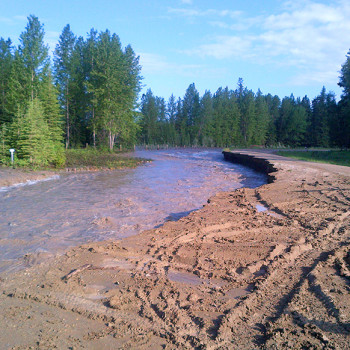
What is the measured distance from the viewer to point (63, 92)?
37.7 metres

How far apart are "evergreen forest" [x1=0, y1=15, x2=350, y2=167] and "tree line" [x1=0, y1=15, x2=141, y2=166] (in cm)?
6

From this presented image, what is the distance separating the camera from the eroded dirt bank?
11.3ft

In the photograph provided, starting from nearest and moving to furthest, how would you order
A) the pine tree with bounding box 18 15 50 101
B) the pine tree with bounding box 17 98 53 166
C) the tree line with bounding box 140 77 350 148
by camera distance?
the pine tree with bounding box 17 98 53 166, the pine tree with bounding box 18 15 50 101, the tree line with bounding box 140 77 350 148

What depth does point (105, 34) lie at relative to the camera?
36938mm

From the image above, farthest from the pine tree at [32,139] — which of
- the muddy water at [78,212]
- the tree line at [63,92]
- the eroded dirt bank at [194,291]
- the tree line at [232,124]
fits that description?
the tree line at [232,124]

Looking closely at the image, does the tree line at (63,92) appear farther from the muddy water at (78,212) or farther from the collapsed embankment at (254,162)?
the collapsed embankment at (254,162)

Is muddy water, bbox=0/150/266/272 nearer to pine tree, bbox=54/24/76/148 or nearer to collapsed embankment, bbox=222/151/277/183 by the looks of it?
collapsed embankment, bbox=222/151/277/183

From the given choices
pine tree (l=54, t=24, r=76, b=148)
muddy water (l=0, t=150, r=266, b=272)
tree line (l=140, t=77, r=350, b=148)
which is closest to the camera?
muddy water (l=0, t=150, r=266, b=272)

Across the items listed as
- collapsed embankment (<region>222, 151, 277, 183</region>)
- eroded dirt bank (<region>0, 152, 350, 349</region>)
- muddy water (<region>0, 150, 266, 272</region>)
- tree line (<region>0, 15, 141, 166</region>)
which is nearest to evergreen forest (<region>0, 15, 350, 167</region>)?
tree line (<region>0, 15, 141, 166</region>)

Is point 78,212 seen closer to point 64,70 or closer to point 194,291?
point 194,291

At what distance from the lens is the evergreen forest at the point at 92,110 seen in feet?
74.1

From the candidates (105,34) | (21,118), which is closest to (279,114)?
(105,34)

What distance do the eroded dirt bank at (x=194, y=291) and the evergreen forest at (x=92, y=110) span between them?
1665 centimetres

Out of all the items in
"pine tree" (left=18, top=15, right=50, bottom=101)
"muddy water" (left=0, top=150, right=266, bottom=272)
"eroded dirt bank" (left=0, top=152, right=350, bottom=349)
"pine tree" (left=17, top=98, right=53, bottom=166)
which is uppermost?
"pine tree" (left=18, top=15, right=50, bottom=101)
